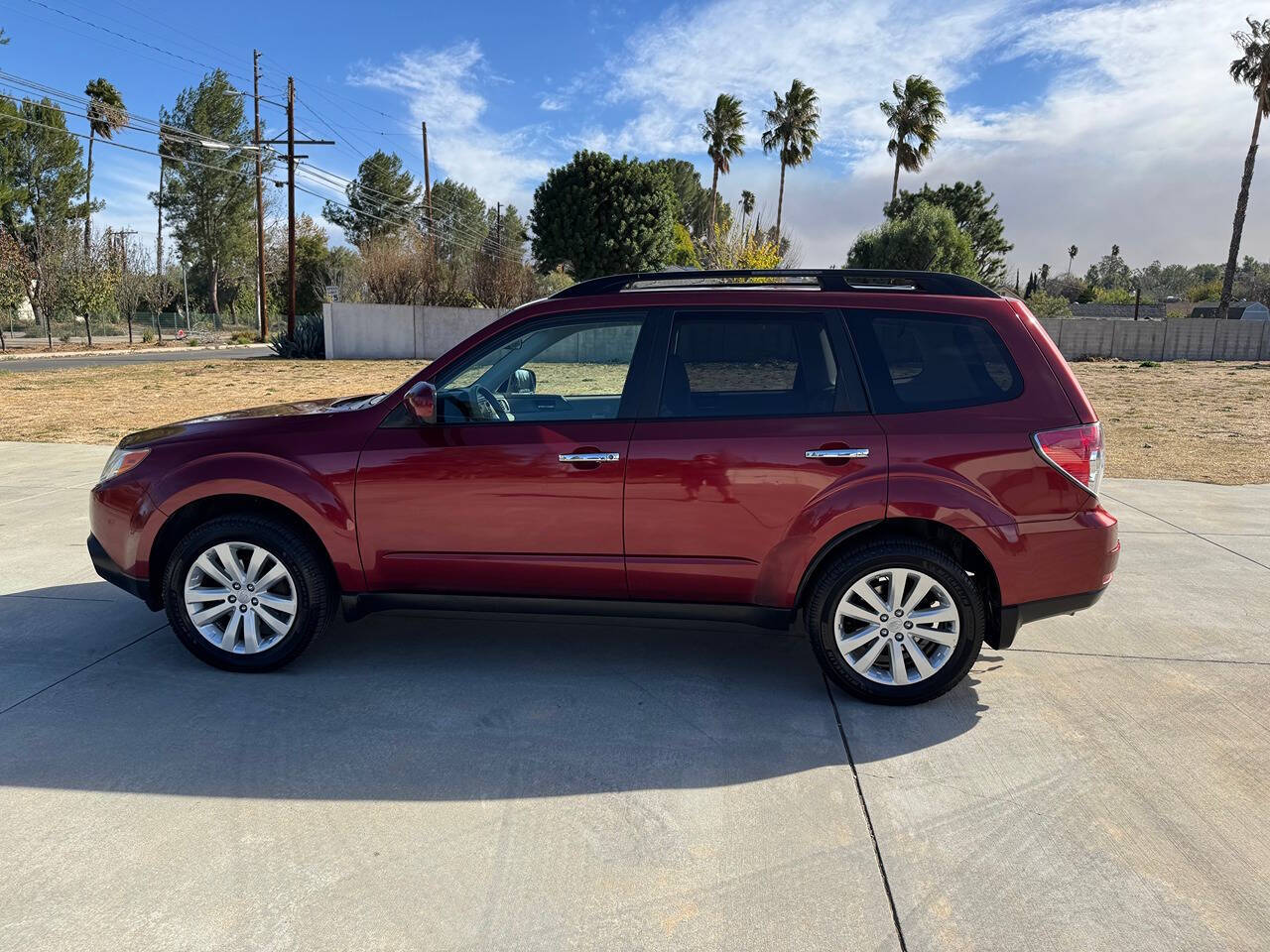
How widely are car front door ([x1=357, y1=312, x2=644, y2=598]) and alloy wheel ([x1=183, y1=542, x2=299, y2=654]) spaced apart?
1.38 ft

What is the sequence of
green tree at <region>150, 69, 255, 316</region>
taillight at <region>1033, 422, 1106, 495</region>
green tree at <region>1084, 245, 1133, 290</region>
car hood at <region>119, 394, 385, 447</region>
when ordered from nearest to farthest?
taillight at <region>1033, 422, 1106, 495</region> → car hood at <region>119, 394, 385, 447</region> → green tree at <region>150, 69, 255, 316</region> → green tree at <region>1084, 245, 1133, 290</region>

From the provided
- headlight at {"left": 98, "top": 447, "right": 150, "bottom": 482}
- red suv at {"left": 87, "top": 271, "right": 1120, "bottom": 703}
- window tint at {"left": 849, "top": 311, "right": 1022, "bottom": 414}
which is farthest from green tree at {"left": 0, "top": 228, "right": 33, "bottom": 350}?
window tint at {"left": 849, "top": 311, "right": 1022, "bottom": 414}

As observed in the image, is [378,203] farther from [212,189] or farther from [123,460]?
[123,460]

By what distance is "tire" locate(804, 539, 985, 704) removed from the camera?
12.4ft

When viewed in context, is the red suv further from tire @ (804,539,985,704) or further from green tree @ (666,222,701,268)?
green tree @ (666,222,701,268)

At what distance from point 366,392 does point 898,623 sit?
1653cm

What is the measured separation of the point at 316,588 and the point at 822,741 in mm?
2350

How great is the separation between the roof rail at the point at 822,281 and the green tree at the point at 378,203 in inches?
2503

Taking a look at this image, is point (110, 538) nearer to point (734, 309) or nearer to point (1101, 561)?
point (734, 309)

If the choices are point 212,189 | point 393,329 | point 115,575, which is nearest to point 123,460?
point 115,575

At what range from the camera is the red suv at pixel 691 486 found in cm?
378

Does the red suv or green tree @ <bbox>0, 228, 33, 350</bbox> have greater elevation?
green tree @ <bbox>0, 228, 33, 350</bbox>

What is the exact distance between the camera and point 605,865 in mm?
2781

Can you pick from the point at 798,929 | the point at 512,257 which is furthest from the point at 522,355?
the point at 512,257
